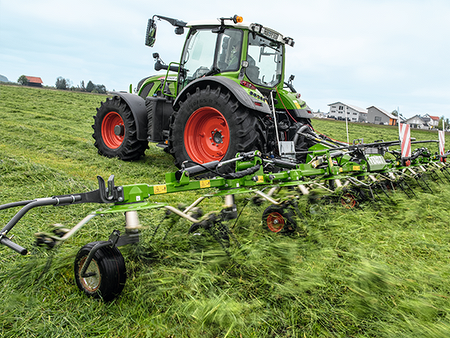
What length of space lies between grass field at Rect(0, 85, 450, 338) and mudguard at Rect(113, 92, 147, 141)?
2981 mm

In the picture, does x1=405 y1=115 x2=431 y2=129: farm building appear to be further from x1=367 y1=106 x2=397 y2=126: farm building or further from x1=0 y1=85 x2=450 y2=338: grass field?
x1=0 y1=85 x2=450 y2=338: grass field

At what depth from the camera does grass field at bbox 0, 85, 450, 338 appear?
166 cm

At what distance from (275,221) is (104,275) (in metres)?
1.57

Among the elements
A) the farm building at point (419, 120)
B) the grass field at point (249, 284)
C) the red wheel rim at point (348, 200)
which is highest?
the farm building at point (419, 120)

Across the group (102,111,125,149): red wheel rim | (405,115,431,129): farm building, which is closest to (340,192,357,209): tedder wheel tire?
(102,111,125,149): red wheel rim

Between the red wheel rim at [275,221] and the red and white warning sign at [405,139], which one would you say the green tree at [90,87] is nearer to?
the red and white warning sign at [405,139]

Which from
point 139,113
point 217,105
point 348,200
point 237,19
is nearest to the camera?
point 348,200

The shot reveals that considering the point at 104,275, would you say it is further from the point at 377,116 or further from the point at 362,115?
the point at 362,115

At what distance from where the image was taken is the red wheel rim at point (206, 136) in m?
4.84

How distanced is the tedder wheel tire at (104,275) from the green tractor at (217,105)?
106 inches

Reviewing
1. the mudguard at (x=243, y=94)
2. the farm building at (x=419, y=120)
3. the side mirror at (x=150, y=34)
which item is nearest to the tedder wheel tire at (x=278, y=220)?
the mudguard at (x=243, y=94)

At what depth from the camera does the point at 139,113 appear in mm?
A: 5988

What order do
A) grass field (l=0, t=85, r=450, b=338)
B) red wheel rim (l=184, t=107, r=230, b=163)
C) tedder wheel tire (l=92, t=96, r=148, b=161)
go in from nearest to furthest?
grass field (l=0, t=85, r=450, b=338) < red wheel rim (l=184, t=107, r=230, b=163) < tedder wheel tire (l=92, t=96, r=148, b=161)

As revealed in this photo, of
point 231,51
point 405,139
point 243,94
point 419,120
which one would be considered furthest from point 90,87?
point 419,120
